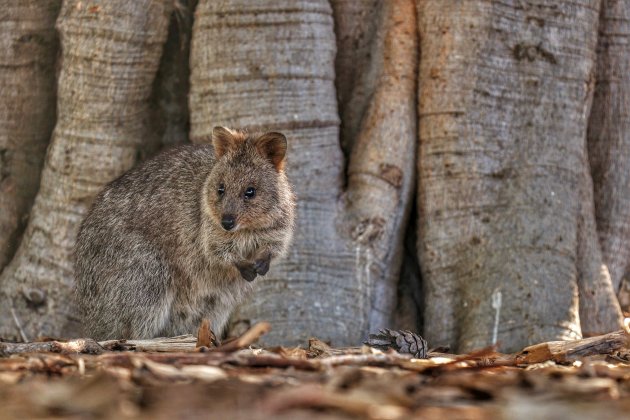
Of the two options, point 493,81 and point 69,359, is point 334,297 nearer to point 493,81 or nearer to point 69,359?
point 493,81

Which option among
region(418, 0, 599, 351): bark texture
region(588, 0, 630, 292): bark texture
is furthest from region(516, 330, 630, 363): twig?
region(588, 0, 630, 292): bark texture

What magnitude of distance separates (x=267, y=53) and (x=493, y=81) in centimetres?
168

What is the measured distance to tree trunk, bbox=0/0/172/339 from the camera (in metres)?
7.45

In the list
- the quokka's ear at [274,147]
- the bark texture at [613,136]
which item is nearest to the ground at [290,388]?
the quokka's ear at [274,147]

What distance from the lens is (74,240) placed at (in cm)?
765

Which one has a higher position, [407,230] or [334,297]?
[407,230]

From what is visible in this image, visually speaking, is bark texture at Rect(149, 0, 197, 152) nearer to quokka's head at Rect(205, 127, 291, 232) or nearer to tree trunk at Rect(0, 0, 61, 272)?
tree trunk at Rect(0, 0, 61, 272)

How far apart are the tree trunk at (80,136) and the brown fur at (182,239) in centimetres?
80

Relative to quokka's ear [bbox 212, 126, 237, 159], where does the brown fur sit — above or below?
below

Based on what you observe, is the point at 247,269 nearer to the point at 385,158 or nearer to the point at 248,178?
the point at 248,178

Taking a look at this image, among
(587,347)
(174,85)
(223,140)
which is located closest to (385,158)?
(223,140)

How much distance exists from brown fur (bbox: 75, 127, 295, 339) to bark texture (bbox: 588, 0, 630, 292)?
269 centimetres

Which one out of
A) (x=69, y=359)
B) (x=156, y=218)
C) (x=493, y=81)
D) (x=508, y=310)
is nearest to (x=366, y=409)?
(x=69, y=359)

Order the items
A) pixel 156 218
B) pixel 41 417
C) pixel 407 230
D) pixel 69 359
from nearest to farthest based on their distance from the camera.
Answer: pixel 41 417 → pixel 69 359 → pixel 156 218 → pixel 407 230
